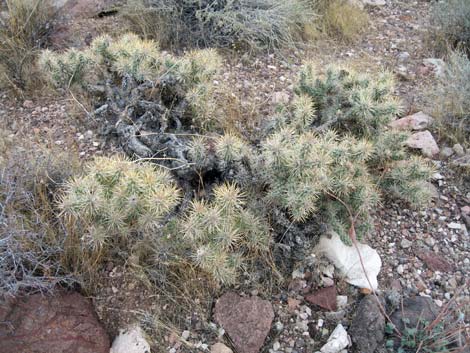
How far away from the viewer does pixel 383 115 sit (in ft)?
8.28

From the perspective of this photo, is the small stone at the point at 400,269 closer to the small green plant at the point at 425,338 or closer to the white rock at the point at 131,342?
the small green plant at the point at 425,338

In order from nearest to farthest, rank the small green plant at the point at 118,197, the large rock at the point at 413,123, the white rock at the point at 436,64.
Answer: the small green plant at the point at 118,197, the large rock at the point at 413,123, the white rock at the point at 436,64

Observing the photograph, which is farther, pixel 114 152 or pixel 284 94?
pixel 284 94

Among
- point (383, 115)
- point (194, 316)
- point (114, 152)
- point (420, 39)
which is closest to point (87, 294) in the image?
point (194, 316)

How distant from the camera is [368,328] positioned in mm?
2049

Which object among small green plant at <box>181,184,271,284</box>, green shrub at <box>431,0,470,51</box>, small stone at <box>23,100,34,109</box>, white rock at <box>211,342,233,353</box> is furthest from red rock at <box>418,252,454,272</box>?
small stone at <box>23,100,34,109</box>

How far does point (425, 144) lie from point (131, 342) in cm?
208

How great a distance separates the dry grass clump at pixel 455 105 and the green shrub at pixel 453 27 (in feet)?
2.41

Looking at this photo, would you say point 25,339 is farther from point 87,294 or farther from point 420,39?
point 420,39

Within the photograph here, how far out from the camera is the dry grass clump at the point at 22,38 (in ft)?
10.7

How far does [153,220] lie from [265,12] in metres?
2.49

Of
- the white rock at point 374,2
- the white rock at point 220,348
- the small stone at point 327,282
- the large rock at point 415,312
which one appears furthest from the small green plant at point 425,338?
the white rock at point 374,2

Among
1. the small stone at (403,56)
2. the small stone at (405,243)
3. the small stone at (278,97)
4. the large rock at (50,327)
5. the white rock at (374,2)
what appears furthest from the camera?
the white rock at (374,2)

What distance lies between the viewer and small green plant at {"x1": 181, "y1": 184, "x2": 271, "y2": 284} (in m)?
1.86
